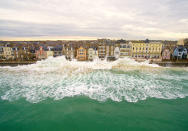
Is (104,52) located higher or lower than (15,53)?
higher

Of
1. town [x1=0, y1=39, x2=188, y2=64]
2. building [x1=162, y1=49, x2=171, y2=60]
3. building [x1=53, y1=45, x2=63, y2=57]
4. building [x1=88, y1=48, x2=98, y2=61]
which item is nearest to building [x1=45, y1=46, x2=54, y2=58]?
town [x1=0, y1=39, x2=188, y2=64]

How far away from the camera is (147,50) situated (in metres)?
39.0

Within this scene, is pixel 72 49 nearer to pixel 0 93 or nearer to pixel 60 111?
Answer: pixel 0 93

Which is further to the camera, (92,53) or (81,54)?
(92,53)

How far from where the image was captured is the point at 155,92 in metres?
11.7

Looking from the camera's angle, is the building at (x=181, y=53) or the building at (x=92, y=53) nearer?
the building at (x=92, y=53)

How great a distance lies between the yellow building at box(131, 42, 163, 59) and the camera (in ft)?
127

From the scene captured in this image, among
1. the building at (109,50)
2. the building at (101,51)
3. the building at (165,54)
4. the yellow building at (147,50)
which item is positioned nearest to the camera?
the yellow building at (147,50)

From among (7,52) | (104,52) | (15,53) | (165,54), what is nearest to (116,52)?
(104,52)

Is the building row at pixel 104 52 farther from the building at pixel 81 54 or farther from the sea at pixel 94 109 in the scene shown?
the sea at pixel 94 109

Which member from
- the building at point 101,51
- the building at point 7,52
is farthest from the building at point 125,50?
the building at point 7,52

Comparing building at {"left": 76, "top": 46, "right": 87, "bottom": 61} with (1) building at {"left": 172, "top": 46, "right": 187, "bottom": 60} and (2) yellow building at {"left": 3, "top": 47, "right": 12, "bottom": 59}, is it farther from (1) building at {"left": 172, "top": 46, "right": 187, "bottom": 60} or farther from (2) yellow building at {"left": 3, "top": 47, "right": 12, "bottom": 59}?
(1) building at {"left": 172, "top": 46, "right": 187, "bottom": 60}

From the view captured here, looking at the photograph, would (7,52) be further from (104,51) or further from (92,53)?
(104,51)

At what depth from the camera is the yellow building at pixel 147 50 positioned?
127ft
